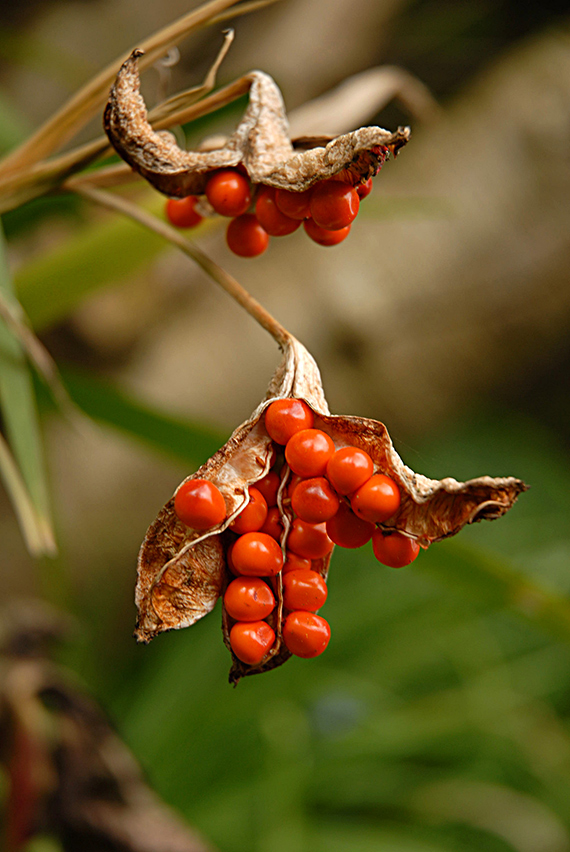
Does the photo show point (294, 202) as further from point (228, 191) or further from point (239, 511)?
point (239, 511)

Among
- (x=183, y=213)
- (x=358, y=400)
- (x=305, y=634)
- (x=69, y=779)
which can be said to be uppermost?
(x=183, y=213)

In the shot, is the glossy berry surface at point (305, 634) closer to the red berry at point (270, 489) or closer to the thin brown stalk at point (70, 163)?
the red berry at point (270, 489)

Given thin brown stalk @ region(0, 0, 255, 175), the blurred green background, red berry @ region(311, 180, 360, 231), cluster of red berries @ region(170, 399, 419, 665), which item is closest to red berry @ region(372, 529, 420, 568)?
cluster of red berries @ region(170, 399, 419, 665)

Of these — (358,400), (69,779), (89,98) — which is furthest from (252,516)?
(358,400)

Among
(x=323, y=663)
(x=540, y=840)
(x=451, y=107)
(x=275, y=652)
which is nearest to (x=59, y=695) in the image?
(x=275, y=652)

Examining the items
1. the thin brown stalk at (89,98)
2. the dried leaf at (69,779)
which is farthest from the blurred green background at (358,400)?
the thin brown stalk at (89,98)

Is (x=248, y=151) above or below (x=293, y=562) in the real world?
above

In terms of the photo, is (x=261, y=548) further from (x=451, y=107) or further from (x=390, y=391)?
(x=451, y=107)

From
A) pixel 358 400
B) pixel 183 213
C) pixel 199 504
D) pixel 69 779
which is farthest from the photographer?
pixel 358 400
